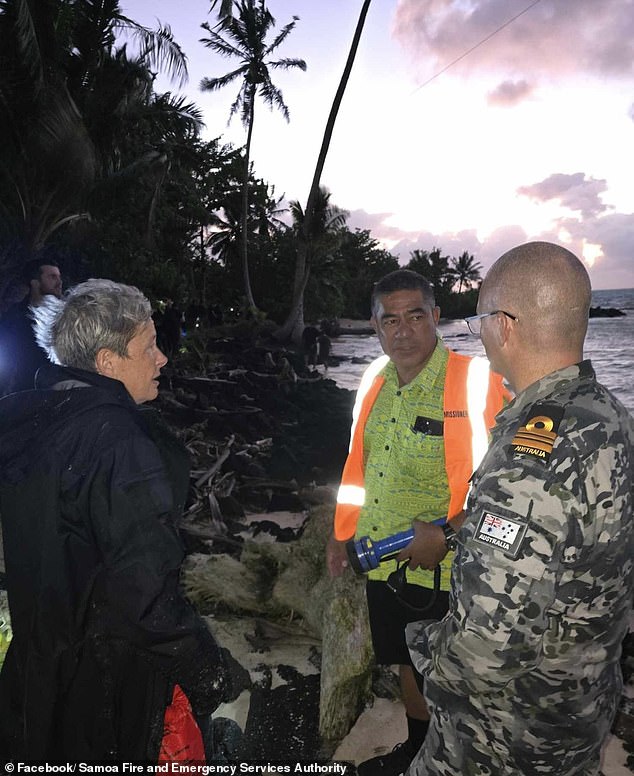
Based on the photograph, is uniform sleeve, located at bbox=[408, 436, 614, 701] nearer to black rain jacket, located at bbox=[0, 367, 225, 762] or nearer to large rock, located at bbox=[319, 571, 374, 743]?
black rain jacket, located at bbox=[0, 367, 225, 762]

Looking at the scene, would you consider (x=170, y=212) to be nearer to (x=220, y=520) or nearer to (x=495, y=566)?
(x=220, y=520)

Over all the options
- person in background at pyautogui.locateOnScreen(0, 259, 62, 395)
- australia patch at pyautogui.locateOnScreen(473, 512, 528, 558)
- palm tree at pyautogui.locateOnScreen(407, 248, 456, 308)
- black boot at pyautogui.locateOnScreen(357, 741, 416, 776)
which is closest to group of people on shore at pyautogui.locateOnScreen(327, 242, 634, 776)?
australia patch at pyautogui.locateOnScreen(473, 512, 528, 558)

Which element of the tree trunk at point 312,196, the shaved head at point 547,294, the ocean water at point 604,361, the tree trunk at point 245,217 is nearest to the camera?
the shaved head at point 547,294

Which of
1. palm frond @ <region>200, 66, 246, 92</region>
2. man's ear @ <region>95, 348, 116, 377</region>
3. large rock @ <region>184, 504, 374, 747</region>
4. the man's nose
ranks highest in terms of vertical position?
palm frond @ <region>200, 66, 246, 92</region>

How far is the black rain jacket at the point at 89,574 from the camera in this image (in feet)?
5.04

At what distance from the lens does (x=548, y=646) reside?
1396 mm

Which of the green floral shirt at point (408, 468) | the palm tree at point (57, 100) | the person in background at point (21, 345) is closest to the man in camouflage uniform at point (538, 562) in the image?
the green floral shirt at point (408, 468)

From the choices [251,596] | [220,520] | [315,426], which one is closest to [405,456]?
[251,596]

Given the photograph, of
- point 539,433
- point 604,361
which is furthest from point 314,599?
point 604,361

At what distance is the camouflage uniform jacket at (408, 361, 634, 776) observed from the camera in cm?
129

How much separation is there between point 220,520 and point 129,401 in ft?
15.6

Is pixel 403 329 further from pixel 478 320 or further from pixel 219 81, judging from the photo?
pixel 219 81

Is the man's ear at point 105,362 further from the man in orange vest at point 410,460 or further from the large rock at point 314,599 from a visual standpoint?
the large rock at point 314,599

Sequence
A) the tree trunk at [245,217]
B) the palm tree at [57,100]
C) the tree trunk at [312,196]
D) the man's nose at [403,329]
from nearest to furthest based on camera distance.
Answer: the man's nose at [403,329], the palm tree at [57,100], the tree trunk at [312,196], the tree trunk at [245,217]
